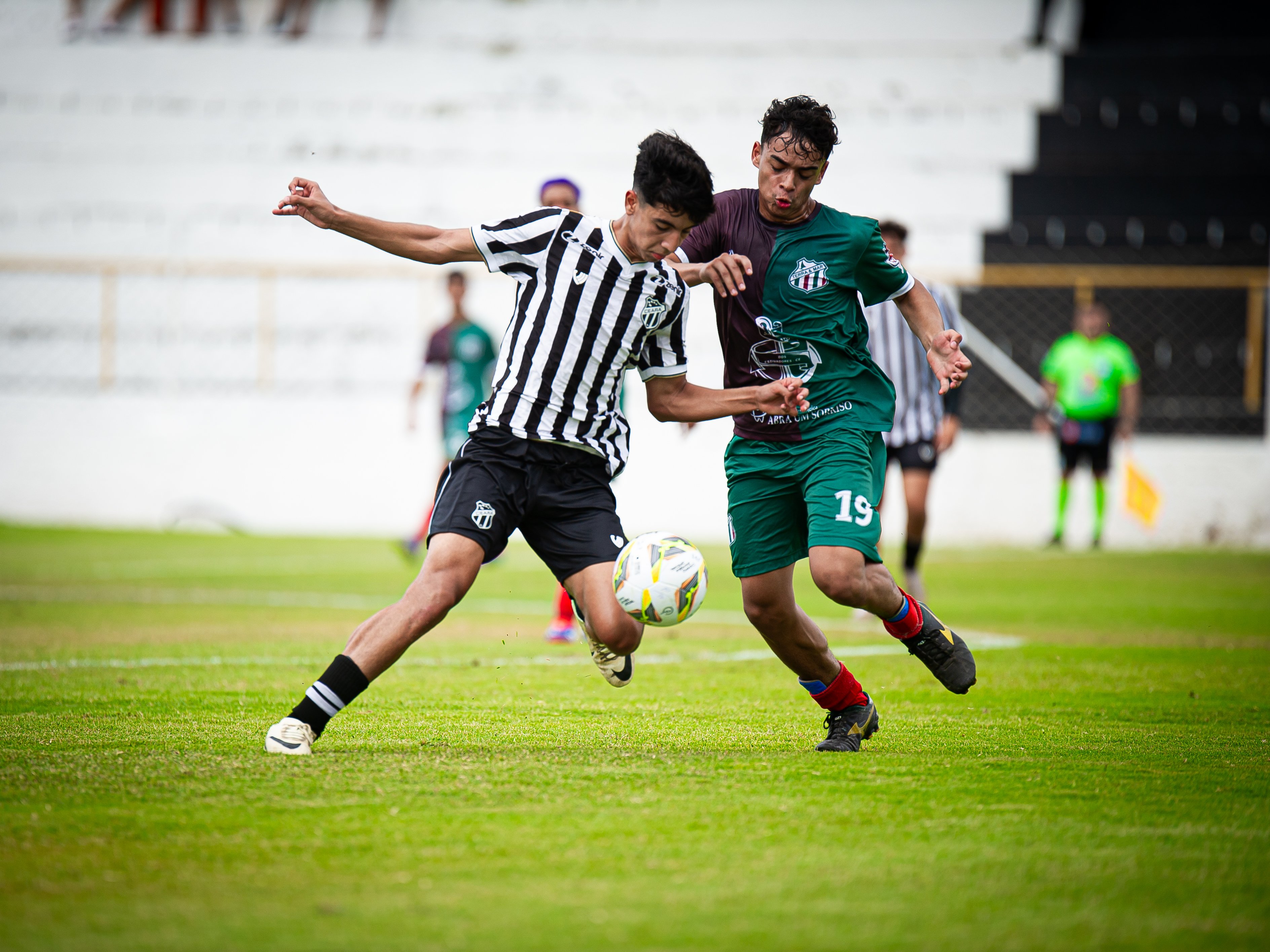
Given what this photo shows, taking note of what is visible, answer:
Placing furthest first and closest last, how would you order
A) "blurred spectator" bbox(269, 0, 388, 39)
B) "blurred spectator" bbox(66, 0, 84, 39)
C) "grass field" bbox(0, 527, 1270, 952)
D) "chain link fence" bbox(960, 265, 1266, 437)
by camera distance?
"blurred spectator" bbox(269, 0, 388, 39) → "blurred spectator" bbox(66, 0, 84, 39) → "chain link fence" bbox(960, 265, 1266, 437) → "grass field" bbox(0, 527, 1270, 952)

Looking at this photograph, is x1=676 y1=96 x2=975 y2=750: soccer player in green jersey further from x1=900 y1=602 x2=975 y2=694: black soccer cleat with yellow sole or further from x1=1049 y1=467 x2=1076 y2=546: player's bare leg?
x1=1049 y1=467 x2=1076 y2=546: player's bare leg

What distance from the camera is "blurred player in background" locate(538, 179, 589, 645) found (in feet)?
22.5

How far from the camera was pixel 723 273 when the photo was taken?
4.25m

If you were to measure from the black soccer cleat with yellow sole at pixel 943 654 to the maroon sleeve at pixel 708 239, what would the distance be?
51.0 inches

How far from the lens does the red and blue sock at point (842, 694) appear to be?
439 cm

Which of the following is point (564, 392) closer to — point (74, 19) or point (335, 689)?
point (335, 689)

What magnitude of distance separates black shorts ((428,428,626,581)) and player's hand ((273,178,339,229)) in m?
0.78

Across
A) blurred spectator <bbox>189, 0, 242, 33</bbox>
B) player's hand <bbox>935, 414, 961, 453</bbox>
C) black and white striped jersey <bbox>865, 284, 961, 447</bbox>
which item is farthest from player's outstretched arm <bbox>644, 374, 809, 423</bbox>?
blurred spectator <bbox>189, 0, 242, 33</bbox>

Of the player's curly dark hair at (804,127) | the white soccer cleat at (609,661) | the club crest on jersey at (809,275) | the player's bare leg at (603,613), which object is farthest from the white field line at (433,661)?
the player's curly dark hair at (804,127)

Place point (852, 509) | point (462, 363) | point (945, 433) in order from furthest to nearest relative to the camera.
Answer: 1. point (462, 363)
2. point (945, 433)
3. point (852, 509)

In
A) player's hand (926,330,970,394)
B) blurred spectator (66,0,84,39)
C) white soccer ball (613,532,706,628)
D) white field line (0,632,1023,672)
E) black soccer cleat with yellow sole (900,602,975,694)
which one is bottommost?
white field line (0,632,1023,672)

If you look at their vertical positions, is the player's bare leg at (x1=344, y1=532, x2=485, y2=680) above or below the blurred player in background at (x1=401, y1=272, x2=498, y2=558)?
below

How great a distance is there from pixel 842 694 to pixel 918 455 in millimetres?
4160

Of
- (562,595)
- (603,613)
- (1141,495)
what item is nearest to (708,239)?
(603,613)
